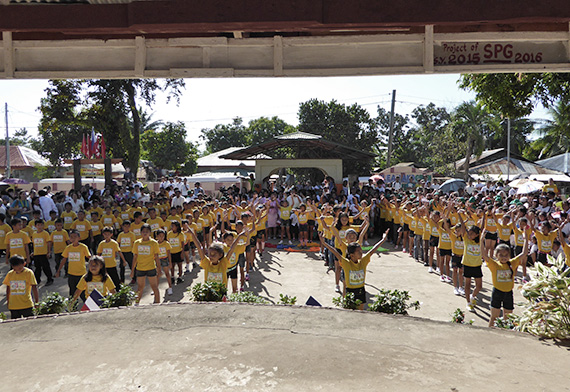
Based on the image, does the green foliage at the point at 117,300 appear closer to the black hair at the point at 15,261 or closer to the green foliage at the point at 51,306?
the green foliage at the point at 51,306

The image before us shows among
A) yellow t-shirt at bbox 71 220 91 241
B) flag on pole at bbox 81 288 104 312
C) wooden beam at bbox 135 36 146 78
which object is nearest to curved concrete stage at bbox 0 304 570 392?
flag on pole at bbox 81 288 104 312

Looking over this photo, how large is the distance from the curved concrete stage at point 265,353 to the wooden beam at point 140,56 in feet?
10.2

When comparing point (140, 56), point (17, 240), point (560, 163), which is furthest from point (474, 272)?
point (560, 163)

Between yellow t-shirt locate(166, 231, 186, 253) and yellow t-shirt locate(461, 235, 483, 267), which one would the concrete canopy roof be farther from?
yellow t-shirt locate(461, 235, 483, 267)

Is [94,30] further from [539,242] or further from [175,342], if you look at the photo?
[539,242]

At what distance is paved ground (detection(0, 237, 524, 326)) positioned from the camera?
7.70 meters

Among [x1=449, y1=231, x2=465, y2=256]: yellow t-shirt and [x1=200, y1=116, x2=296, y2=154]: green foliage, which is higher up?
[x1=200, y1=116, x2=296, y2=154]: green foliage

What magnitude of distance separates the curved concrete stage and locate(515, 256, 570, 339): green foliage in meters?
0.20

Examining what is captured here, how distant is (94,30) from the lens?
498 cm

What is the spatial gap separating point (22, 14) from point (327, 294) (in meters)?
6.87

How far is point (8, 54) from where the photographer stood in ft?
17.4

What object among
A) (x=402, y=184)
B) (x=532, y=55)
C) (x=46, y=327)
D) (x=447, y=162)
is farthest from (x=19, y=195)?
(x=447, y=162)

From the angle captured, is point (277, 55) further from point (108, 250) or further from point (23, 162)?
point (23, 162)

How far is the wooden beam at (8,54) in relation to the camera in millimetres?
5246
